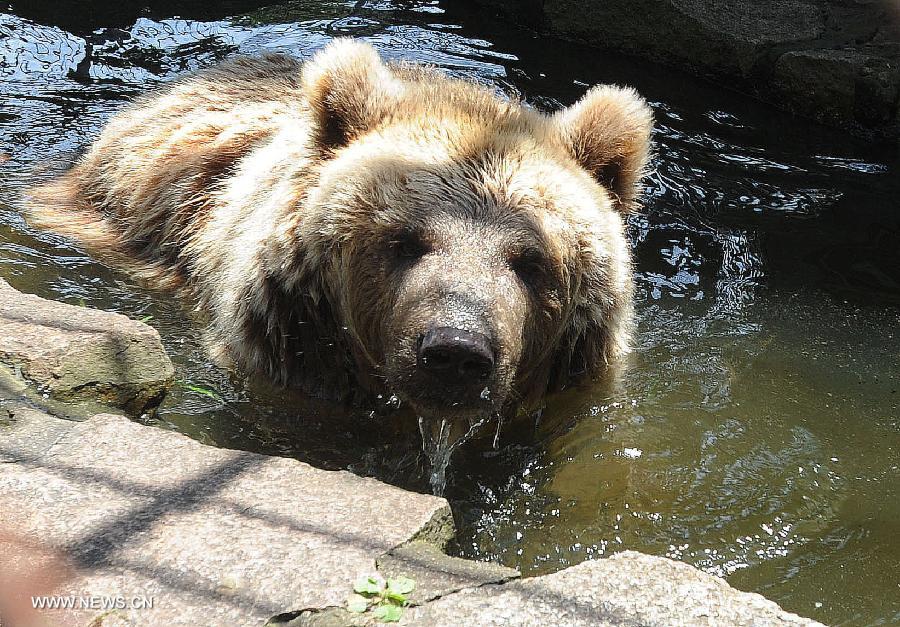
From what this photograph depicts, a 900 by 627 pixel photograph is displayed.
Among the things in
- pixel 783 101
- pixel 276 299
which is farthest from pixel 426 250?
pixel 783 101

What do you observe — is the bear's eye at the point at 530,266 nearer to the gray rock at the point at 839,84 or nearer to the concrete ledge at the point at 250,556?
the concrete ledge at the point at 250,556

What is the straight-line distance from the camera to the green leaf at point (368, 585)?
2.08m

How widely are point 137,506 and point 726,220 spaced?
4.60 m

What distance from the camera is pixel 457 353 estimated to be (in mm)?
2779

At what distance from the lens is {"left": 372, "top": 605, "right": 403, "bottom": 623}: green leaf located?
2010 mm

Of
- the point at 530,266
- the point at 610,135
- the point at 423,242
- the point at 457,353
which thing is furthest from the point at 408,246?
the point at 610,135

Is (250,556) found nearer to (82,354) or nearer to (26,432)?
(26,432)

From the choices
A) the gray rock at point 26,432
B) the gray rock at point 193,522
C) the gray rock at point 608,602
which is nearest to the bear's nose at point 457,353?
the gray rock at point 193,522

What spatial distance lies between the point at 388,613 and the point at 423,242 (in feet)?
4.80

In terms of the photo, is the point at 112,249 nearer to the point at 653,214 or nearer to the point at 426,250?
the point at 426,250

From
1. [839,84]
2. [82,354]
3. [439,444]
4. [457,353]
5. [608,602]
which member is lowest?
[439,444]

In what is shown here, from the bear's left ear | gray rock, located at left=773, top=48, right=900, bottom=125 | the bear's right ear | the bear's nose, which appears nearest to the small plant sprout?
the bear's nose

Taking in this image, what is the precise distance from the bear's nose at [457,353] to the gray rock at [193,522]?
0.41 meters

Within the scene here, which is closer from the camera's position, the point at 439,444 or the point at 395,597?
the point at 395,597
